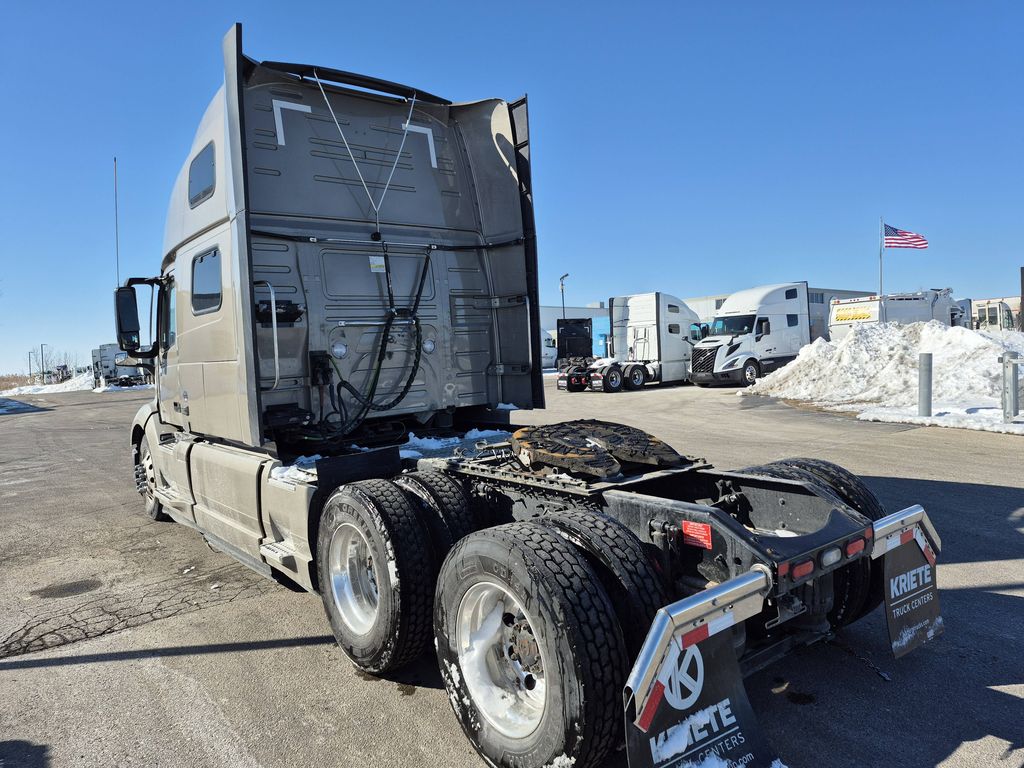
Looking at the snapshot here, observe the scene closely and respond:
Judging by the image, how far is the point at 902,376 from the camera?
59.6 ft

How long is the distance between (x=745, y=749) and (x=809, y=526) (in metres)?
1.23

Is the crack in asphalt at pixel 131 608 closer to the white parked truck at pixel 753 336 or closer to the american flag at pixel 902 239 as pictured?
the white parked truck at pixel 753 336

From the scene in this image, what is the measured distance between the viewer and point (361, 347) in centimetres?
533

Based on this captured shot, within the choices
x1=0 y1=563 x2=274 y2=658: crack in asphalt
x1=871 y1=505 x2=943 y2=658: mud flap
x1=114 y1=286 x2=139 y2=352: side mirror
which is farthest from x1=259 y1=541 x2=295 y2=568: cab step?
x1=871 y1=505 x2=943 y2=658: mud flap

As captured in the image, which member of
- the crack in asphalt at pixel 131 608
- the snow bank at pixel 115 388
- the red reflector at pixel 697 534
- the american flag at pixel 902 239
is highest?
the american flag at pixel 902 239

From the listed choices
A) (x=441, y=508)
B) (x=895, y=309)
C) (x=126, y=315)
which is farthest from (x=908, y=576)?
(x=895, y=309)

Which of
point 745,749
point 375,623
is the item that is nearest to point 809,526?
point 745,749

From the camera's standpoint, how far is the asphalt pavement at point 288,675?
2996 millimetres

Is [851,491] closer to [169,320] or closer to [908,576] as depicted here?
[908,576]

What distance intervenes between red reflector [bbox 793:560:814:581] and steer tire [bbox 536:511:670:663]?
0.52 meters

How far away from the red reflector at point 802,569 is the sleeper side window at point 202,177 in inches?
184

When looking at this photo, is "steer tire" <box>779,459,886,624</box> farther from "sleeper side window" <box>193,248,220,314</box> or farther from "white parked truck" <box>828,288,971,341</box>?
"white parked truck" <box>828,288,971,341</box>

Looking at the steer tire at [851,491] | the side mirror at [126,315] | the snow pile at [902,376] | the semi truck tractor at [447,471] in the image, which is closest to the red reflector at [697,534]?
the semi truck tractor at [447,471]

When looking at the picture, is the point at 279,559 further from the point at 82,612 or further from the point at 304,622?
the point at 82,612
